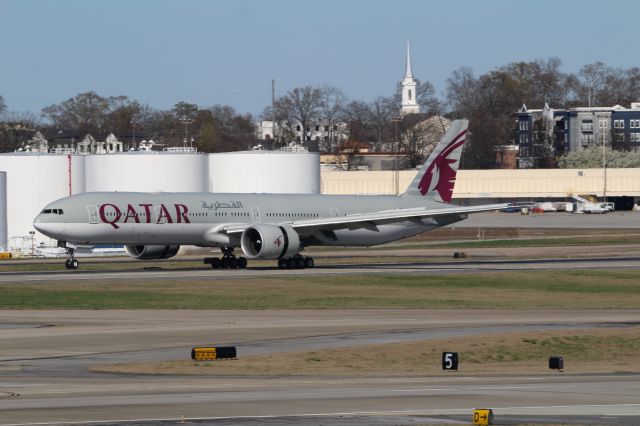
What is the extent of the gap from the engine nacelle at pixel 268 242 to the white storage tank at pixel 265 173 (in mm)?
30125

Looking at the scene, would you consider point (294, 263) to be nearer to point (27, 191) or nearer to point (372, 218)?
point (372, 218)

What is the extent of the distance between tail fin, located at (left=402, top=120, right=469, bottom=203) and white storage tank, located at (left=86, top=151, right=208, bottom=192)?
24.5 metres

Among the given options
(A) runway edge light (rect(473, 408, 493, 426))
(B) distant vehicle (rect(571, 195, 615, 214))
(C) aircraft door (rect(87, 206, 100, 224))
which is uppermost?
(C) aircraft door (rect(87, 206, 100, 224))

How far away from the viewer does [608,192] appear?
18912 centimetres

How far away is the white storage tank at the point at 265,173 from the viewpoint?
10519 cm

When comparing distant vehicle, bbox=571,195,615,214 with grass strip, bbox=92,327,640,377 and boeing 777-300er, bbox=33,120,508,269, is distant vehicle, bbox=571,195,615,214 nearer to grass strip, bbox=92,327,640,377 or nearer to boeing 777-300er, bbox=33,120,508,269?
boeing 777-300er, bbox=33,120,508,269

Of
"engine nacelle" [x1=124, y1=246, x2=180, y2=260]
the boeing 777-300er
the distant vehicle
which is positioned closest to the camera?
the boeing 777-300er

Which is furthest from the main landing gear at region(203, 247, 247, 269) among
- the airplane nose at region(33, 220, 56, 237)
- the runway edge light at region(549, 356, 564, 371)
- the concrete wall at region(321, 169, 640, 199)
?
the concrete wall at region(321, 169, 640, 199)

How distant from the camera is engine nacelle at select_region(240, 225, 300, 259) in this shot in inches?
2881

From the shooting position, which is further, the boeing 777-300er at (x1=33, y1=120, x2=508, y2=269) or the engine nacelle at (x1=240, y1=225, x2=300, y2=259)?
the engine nacelle at (x1=240, y1=225, x2=300, y2=259)

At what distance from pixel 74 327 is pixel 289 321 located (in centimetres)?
740

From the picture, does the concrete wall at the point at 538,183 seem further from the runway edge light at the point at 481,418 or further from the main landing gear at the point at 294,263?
the runway edge light at the point at 481,418

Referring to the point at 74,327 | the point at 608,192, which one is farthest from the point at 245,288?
the point at 608,192

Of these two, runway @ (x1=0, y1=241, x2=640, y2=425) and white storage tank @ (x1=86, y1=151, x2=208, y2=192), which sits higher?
white storage tank @ (x1=86, y1=151, x2=208, y2=192)
